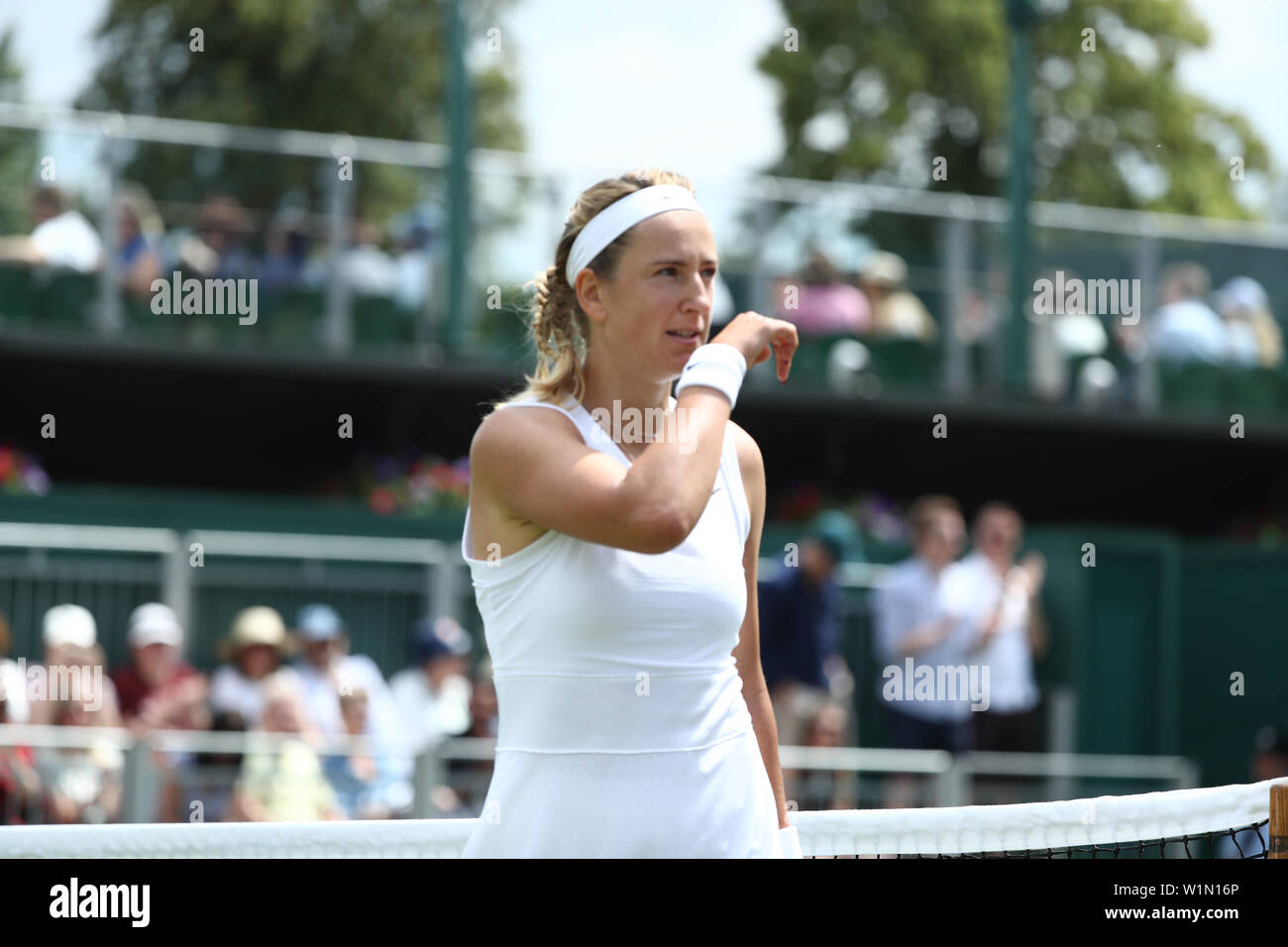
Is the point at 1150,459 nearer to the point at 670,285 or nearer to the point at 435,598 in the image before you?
the point at 435,598

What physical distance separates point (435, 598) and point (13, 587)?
231 centimetres

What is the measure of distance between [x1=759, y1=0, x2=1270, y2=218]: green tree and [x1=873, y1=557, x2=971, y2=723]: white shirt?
22075 millimetres

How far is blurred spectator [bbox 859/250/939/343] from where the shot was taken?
1527 cm

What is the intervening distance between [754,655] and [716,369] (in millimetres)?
588

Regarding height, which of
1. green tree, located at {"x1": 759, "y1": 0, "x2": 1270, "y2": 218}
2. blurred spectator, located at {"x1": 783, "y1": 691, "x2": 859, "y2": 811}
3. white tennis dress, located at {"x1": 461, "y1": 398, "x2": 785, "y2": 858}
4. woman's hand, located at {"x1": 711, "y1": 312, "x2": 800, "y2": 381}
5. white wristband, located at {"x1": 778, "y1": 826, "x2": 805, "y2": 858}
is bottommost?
blurred spectator, located at {"x1": 783, "y1": 691, "x2": 859, "y2": 811}

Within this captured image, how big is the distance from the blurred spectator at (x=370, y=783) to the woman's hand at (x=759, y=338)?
5.81 m

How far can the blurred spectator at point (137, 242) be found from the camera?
13.1 meters

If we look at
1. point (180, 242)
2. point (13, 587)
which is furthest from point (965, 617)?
point (180, 242)

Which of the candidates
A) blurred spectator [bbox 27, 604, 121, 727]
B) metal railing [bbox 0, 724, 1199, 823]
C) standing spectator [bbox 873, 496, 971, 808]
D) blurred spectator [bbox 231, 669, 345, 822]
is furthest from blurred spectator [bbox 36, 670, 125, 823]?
standing spectator [bbox 873, 496, 971, 808]

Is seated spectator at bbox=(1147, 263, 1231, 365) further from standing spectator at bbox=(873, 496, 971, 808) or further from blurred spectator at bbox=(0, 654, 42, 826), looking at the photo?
blurred spectator at bbox=(0, 654, 42, 826)

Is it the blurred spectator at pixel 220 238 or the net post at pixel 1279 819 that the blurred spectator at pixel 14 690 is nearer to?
the blurred spectator at pixel 220 238

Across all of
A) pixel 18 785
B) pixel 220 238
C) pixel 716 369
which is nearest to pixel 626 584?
pixel 716 369

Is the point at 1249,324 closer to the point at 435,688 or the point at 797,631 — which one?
the point at 797,631
